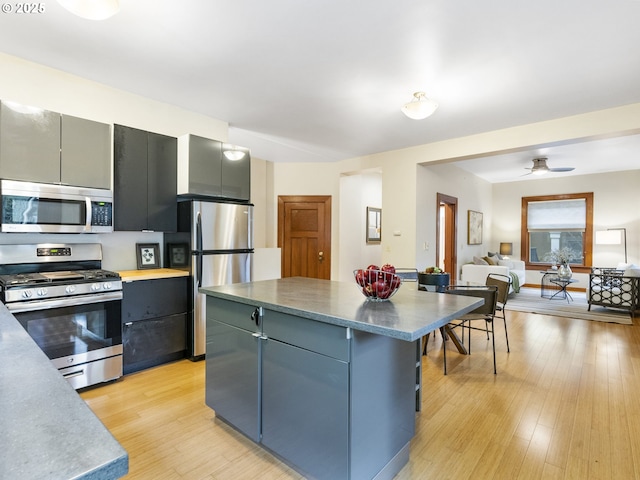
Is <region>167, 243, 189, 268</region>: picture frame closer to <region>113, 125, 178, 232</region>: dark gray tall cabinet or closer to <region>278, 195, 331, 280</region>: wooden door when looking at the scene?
<region>113, 125, 178, 232</region>: dark gray tall cabinet

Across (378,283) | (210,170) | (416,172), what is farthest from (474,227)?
(378,283)

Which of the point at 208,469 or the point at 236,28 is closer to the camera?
the point at 208,469

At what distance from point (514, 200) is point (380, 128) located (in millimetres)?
5857

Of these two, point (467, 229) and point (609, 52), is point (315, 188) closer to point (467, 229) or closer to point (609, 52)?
point (467, 229)

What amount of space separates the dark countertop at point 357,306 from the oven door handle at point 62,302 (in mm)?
1164

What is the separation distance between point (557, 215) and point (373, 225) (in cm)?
464

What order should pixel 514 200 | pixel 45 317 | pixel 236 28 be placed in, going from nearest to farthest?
1. pixel 236 28
2. pixel 45 317
3. pixel 514 200

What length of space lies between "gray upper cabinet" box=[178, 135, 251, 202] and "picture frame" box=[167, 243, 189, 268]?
1.74 feet

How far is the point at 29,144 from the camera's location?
250 centimetres

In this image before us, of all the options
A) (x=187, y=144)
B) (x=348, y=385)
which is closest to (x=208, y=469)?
(x=348, y=385)

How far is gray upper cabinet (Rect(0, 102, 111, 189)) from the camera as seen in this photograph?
2.42m

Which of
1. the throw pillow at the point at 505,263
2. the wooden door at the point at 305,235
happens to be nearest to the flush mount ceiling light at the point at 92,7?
the wooden door at the point at 305,235

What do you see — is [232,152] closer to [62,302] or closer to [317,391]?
[62,302]

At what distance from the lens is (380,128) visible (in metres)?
4.16
